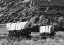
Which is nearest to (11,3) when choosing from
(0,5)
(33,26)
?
(0,5)

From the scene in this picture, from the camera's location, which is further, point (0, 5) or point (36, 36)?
point (0, 5)

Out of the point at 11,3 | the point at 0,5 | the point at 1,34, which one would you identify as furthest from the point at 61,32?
the point at 0,5

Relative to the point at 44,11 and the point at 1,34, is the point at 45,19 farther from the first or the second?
the point at 1,34

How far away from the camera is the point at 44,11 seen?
15.2m

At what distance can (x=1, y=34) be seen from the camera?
1609cm

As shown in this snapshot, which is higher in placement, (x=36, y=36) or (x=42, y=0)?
(x=42, y=0)

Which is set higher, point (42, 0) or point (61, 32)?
point (42, 0)

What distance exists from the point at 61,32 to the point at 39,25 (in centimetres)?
151

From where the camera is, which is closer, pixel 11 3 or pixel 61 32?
pixel 61 32

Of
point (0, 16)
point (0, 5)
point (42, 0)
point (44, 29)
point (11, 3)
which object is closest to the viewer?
point (44, 29)

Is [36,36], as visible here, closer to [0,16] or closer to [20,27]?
[20,27]

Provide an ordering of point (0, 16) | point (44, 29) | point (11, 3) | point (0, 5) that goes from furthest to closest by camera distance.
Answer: point (0, 5) < point (11, 3) < point (0, 16) < point (44, 29)

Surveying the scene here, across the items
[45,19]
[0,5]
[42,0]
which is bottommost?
[0,5]

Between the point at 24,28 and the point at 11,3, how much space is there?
1777 centimetres
